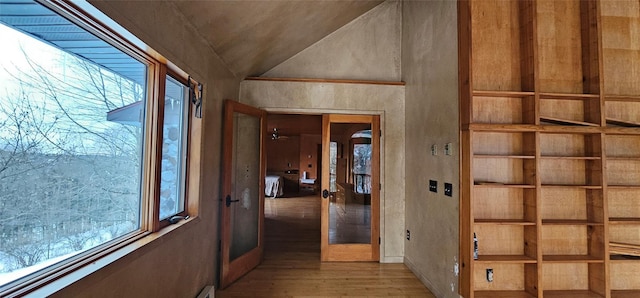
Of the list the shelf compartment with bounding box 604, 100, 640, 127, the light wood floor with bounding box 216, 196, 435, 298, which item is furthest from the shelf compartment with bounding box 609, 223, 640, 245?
the light wood floor with bounding box 216, 196, 435, 298

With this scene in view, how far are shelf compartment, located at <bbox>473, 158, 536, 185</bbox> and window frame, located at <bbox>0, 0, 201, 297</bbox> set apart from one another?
108 inches

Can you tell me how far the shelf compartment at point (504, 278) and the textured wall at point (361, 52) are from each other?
2787mm

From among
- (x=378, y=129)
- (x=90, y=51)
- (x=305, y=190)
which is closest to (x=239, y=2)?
(x=90, y=51)

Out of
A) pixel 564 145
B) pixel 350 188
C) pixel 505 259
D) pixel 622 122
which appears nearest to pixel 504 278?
pixel 505 259

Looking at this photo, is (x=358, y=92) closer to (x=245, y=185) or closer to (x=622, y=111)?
(x=245, y=185)

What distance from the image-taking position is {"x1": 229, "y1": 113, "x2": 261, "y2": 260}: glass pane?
351 cm

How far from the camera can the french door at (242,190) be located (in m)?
3.09

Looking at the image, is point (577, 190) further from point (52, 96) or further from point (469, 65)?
point (52, 96)

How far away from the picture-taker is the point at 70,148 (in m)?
1.30

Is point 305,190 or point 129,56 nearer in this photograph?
point 129,56

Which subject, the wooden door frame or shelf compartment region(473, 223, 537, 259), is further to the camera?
the wooden door frame

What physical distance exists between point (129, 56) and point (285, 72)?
256 centimetres

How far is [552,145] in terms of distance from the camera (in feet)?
8.89

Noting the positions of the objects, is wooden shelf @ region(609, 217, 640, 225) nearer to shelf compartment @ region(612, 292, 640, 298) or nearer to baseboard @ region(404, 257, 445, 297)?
shelf compartment @ region(612, 292, 640, 298)
